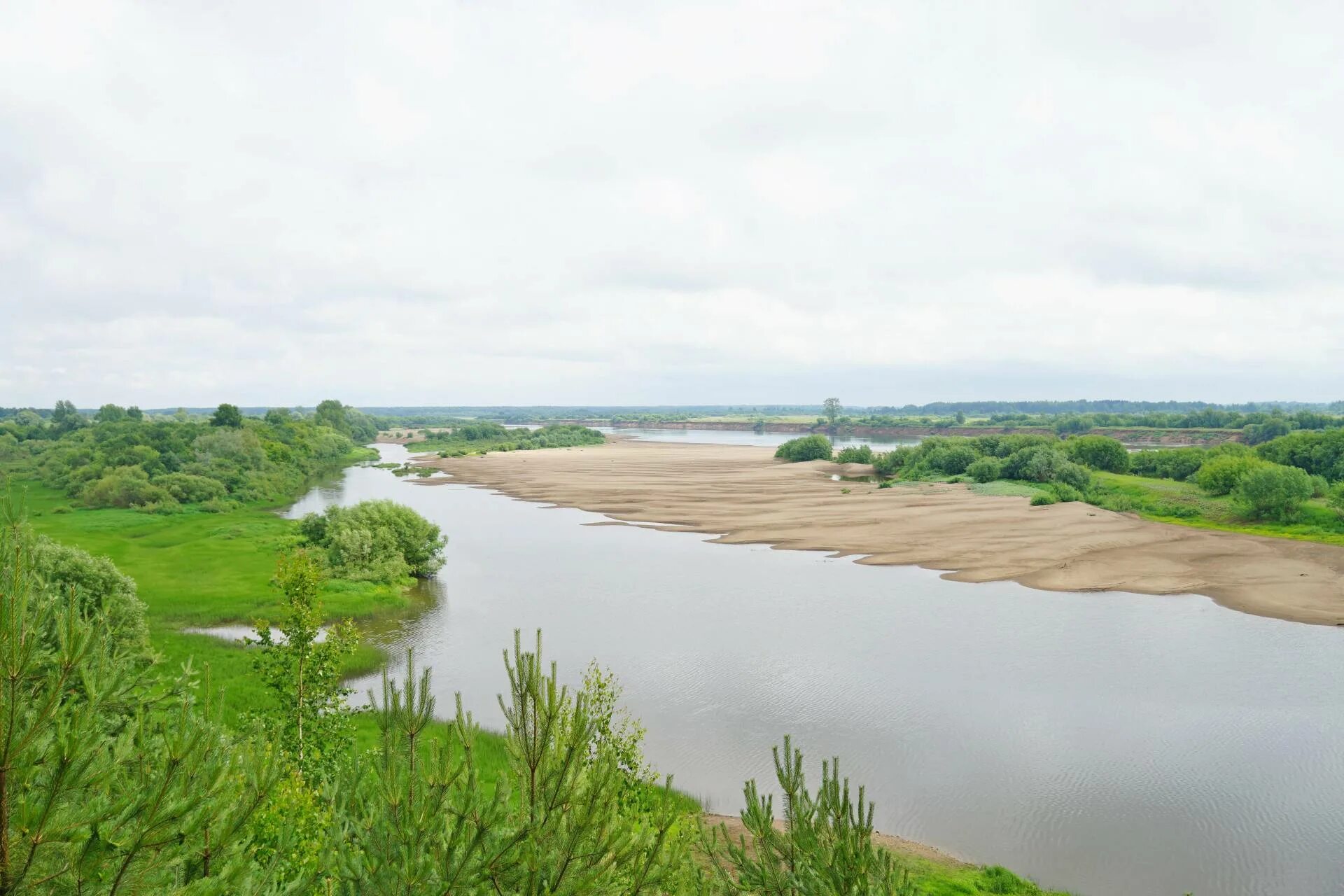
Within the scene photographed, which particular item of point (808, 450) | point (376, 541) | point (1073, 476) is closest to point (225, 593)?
point (376, 541)

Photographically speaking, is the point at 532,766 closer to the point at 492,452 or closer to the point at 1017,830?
the point at 1017,830

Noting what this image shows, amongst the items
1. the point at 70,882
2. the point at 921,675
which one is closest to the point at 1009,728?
the point at 921,675

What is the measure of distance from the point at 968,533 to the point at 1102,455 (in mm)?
36204

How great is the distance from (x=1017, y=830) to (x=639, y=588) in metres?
23.7

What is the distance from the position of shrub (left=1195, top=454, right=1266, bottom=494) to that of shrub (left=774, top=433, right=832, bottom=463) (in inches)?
1887

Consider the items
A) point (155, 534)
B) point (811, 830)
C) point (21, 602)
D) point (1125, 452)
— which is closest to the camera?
point (21, 602)

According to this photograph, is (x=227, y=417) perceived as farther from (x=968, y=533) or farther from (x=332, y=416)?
(x=968, y=533)

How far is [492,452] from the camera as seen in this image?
4995 inches

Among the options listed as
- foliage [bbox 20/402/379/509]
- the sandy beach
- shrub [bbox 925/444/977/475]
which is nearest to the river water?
the sandy beach

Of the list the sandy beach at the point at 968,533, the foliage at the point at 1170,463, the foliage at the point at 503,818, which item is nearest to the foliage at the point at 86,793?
the foliage at the point at 503,818

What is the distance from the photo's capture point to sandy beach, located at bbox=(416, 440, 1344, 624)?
131ft

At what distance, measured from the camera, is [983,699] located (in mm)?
25297

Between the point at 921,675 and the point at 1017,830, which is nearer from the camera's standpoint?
the point at 1017,830

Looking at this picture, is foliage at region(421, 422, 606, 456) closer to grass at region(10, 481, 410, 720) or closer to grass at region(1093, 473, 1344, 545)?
grass at region(10, 481, 410, 720)
